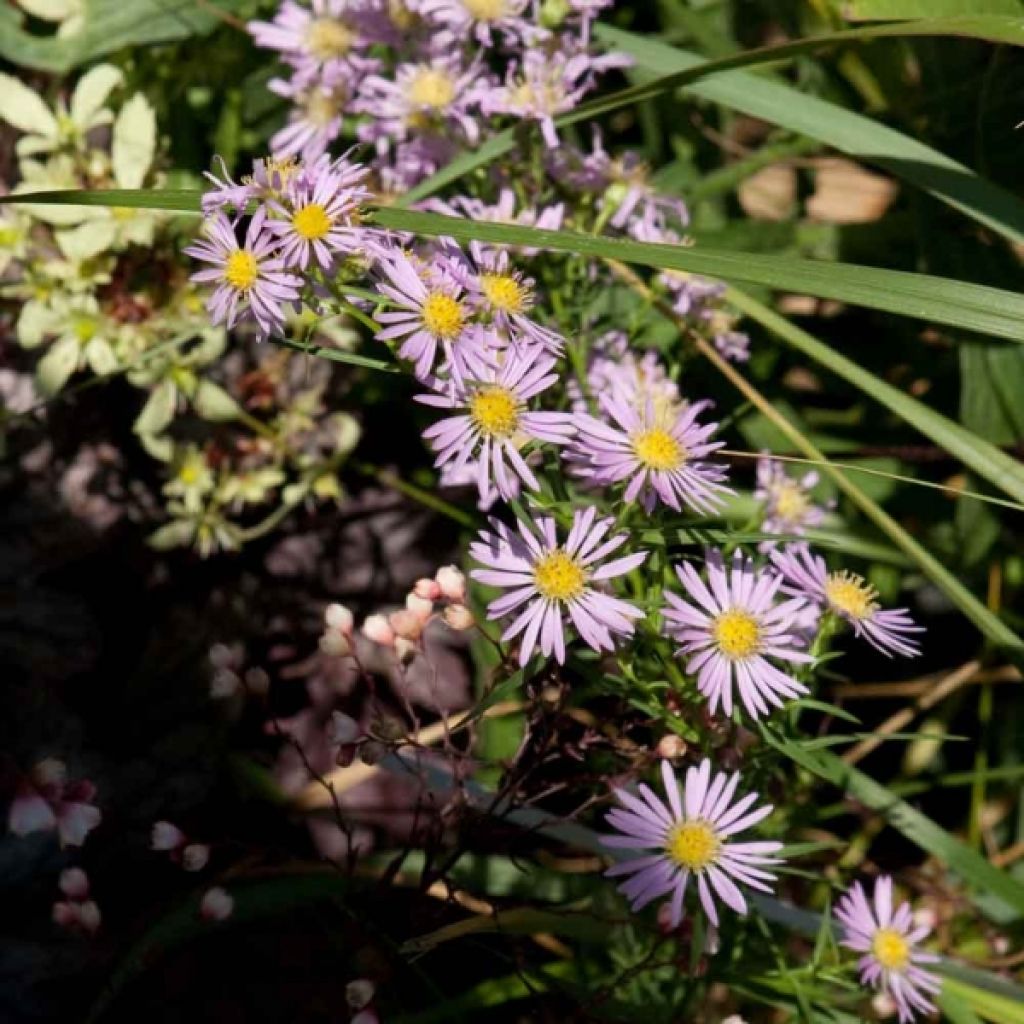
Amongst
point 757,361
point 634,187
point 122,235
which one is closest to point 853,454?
point 757,361

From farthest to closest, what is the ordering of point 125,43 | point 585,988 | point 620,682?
point 125,43
point 585,988
point 620,682

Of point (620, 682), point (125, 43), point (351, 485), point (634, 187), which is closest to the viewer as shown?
point (620, 682)

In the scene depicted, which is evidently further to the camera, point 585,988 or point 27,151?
point 27,151

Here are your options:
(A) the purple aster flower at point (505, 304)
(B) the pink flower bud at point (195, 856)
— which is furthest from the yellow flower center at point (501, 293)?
(B) the pink flower bud at point (195, 856)

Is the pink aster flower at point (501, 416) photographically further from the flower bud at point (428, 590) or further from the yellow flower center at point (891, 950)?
the yellow flower center at point (891, 950)

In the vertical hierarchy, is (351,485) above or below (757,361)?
below

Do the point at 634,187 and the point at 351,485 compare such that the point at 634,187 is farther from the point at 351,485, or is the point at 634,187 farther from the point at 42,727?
the point at 42,727
